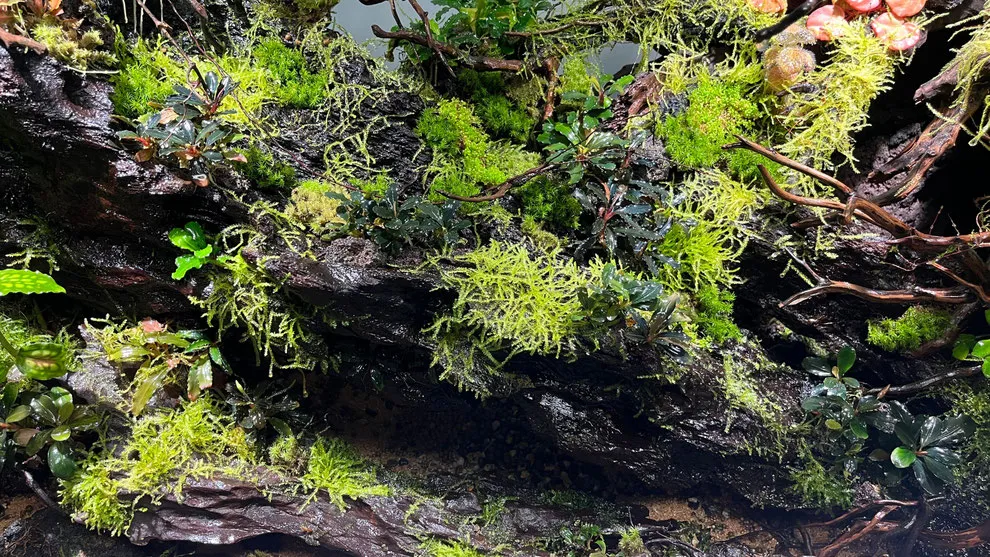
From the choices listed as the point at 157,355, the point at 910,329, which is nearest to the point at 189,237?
the point at 157,355

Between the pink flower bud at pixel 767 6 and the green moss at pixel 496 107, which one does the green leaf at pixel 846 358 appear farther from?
the green moss at pixel 496 107

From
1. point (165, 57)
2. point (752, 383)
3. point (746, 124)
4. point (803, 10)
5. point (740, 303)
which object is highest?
point (165, 57)

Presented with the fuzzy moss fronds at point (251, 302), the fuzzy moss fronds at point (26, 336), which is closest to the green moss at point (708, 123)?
the fuzzy moss fronds at point (251, 302)

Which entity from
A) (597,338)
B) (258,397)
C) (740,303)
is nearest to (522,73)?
(597,338)

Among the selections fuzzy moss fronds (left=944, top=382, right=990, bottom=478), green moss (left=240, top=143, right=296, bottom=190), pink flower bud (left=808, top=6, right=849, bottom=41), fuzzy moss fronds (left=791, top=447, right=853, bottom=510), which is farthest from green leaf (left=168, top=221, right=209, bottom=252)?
fuzzy moss fronds (left=944, top=382, right=990, bottom=478)

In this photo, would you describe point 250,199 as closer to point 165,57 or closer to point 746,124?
point 165,57

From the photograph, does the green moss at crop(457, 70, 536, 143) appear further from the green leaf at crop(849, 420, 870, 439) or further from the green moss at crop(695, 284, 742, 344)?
the green leaf at crop(849, 420, 870, 439)
